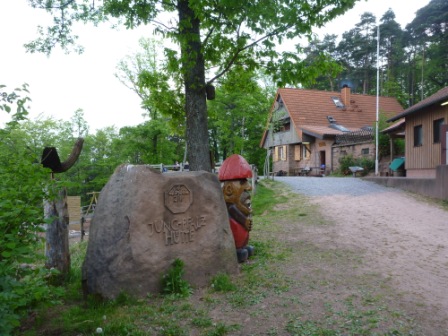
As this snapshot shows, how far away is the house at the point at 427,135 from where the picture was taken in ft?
48.5

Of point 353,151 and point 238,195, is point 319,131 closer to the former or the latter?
point 353,151

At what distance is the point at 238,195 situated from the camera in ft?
20.8

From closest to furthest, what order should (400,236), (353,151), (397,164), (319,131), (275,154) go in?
(400,236) < (397,164) < (353,151) < (319,131) < (275,154)

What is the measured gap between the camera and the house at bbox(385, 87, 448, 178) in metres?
14.8

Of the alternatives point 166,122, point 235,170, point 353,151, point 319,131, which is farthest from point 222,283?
point 319,131

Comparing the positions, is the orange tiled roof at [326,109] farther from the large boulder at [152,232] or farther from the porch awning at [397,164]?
the large boulder at [152,232]

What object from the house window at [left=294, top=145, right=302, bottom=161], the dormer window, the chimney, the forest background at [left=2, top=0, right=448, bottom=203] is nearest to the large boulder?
the forest background at [left=2, top=0, right=448, bottom=203]

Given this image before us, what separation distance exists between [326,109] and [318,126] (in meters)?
2.34

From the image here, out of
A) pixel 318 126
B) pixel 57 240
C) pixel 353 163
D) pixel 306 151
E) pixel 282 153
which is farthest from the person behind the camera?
pixel 282 153

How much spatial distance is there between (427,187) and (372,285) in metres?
9.98

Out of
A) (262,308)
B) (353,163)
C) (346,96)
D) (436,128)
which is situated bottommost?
(262,308)

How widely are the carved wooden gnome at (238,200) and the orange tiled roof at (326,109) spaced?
A: 24.8 m

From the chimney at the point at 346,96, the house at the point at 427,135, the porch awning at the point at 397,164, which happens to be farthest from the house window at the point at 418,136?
the chimney at the point at 346,96

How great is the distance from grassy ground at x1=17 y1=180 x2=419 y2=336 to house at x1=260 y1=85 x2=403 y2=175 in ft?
71.1
